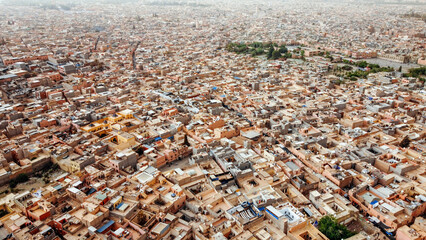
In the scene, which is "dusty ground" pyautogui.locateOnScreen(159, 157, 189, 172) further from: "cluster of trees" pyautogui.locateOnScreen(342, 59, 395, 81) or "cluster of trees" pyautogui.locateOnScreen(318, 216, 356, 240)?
"cluster of trees" pyautogui.locateOnScreen(342, 59, 395, 81)

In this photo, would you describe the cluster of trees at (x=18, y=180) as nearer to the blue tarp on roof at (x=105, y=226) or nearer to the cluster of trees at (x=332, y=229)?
the blue tarp on roof at (x=105, y=226)

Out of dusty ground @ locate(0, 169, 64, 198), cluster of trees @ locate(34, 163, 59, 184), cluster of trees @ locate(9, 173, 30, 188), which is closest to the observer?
dusty ground @ locate(0, 169, 64, 198)

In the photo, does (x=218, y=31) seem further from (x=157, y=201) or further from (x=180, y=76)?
(x=157, y=201)

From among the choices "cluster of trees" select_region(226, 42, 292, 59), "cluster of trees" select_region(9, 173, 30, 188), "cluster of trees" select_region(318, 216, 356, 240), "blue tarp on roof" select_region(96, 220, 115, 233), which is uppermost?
"cluster of trees" select_region(318, 216, 356, 240)

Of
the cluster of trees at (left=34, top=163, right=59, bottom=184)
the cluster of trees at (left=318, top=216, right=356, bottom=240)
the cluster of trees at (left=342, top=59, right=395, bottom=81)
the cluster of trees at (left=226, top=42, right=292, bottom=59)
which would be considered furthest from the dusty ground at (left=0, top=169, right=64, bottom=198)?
the cluster of trees at (left=226, top=42, right=292, bottom=59)

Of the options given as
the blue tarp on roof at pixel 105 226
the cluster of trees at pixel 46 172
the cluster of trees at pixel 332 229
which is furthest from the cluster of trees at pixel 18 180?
the cluster of trees at pixel 332 229

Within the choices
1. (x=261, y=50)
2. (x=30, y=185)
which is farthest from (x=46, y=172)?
(x=261, y=50)
